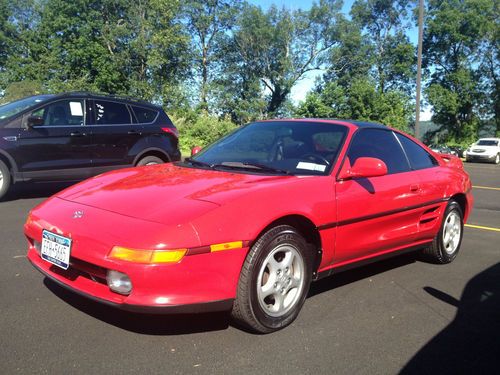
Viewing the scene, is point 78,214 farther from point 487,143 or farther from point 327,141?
point 487,143

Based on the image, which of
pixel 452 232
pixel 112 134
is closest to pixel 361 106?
pixel 112 134

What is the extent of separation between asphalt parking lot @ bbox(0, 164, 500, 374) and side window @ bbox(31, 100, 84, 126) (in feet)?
12.0

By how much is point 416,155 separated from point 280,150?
60.5 inches

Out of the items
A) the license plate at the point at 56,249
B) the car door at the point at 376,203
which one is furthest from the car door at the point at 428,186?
the license plate at the point at 56,249

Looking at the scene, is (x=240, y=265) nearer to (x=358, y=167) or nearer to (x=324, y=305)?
(x=324, y=305)

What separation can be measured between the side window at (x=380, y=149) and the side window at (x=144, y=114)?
5.08 m

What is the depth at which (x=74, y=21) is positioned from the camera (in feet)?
143

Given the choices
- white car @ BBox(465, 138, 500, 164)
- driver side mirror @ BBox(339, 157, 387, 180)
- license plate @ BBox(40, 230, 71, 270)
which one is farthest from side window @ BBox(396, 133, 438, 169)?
white car @ BBox(465, 138, 500, 164)

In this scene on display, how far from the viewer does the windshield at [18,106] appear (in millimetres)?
7172

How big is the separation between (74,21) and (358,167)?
46073 millimetres

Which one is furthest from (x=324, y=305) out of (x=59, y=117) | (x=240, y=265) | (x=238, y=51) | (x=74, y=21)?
(x=238, y=51)

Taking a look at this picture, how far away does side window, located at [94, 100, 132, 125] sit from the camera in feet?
25.7

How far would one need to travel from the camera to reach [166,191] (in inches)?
123

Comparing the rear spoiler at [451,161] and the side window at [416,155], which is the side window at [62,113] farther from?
the rear spoiler at [451,161]
